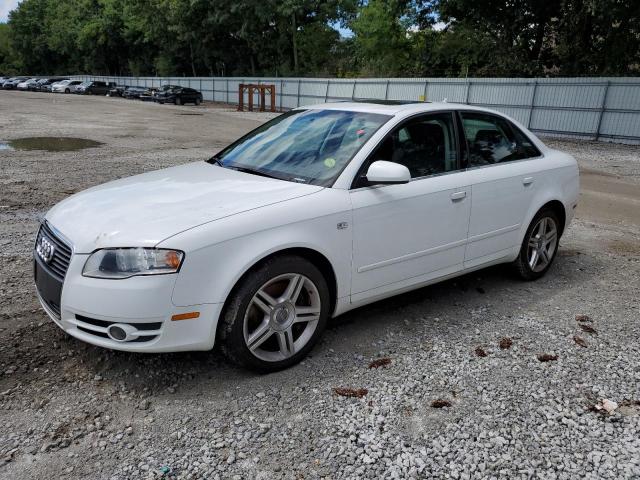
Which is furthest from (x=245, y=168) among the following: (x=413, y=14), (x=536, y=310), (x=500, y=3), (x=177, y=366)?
(x=413, y=14)

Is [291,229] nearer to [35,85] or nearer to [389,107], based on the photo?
[389,107]

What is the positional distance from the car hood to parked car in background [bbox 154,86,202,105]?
40710mm

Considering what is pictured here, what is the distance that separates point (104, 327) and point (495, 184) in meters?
3.08

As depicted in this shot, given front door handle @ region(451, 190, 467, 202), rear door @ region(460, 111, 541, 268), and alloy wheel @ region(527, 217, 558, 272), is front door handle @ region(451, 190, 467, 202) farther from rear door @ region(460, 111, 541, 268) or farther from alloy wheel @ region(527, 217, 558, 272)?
alloy wheel @ region(527, 217, 558, 272)

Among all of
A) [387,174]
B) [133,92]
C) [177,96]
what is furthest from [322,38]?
[387,174]

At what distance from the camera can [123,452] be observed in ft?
8.57

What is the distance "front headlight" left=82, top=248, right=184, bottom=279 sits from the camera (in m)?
2.84

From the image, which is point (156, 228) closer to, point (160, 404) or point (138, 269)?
point (138, 269)

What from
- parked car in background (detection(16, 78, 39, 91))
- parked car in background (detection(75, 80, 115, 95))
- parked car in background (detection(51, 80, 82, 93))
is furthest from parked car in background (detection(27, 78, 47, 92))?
parked car in background (detection(75, 80, 115, 95))

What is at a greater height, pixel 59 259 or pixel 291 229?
pixel 291 229

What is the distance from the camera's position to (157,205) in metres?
3.25

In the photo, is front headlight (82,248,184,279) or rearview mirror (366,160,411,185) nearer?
front headlight (82,248,184,279)

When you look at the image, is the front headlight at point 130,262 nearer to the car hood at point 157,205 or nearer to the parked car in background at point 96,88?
the car hood at point 157,205

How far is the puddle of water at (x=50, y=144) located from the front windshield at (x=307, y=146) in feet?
33.6
